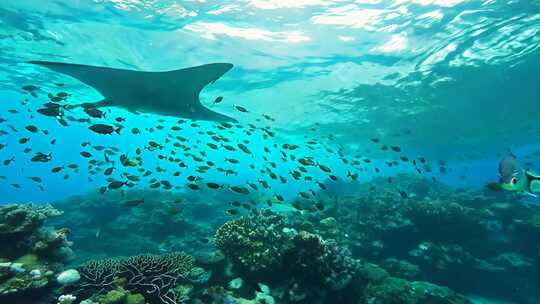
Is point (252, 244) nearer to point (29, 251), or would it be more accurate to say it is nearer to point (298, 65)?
point (29, 251)

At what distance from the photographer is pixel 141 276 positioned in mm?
6637

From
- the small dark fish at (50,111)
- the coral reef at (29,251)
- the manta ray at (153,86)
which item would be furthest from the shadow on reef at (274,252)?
the manta ray at (153,86)

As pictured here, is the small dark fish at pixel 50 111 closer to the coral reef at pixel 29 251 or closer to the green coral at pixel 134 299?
the coral reef at pixel 29 251

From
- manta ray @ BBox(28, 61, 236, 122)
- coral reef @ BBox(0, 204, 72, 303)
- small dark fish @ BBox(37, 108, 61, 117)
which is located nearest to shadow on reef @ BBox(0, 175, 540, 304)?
coral reef @ BBox(0, 204, 72, 303)

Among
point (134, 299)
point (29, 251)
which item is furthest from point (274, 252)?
point (29, 251)

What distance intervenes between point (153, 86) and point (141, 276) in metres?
6.98

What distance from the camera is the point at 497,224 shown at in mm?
15086

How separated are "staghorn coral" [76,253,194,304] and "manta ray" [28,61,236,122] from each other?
4.80 m

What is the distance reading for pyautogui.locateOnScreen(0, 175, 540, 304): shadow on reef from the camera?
6426mm

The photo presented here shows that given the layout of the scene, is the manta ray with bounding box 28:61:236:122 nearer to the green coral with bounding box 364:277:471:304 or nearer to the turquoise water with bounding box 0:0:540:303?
the turquoise water with bounding box 0:0:540:303

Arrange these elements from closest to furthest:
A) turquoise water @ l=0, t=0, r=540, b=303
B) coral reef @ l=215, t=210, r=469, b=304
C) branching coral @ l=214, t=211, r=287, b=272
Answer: coral reef @ l=215, t=210, r=469, b=304
branching coral @ l=214, t=211, r=287, b=272
turquoise water @ l=0, t=0, r=540, b=303

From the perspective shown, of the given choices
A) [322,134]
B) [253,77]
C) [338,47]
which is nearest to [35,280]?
[338,47]

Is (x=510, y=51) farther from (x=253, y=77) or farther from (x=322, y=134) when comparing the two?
(x=322, y=134)

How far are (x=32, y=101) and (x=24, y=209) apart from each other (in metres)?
35.1
